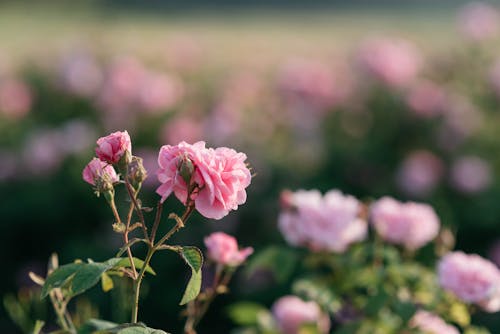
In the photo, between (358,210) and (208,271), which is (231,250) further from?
(208,271)

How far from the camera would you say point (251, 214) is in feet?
11.7

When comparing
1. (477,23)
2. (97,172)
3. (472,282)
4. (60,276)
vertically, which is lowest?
(477,23)

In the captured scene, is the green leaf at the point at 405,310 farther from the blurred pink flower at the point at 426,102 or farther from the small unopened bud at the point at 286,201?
the blurred pink flower at the point at 426,102

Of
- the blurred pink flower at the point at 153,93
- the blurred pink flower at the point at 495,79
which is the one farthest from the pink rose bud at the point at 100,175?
the blurred pink flower at the point at 495,79

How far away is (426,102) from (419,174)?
1.37 feet

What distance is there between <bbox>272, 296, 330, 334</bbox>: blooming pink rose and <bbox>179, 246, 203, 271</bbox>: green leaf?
0.79 m

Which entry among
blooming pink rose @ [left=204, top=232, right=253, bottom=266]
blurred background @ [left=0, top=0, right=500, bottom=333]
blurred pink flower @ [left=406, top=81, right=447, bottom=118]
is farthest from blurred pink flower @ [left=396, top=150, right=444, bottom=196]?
blooming pink rose @ [left=204, top=232, right=253, bottom=266]

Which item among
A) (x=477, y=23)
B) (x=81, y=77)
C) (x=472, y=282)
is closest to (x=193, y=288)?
(x=472, y=282)

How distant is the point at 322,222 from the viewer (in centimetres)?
170

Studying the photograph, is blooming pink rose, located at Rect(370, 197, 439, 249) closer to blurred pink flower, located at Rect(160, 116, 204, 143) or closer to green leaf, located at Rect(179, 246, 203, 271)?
green leaf, located at Rect(179, 246, 203, 271)

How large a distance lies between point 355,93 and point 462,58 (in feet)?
2.11

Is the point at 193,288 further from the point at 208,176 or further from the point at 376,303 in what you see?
the point at 376,303

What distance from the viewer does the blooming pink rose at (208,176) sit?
42.2 inches

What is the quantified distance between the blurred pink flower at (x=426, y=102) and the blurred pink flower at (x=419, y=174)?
210 mm
